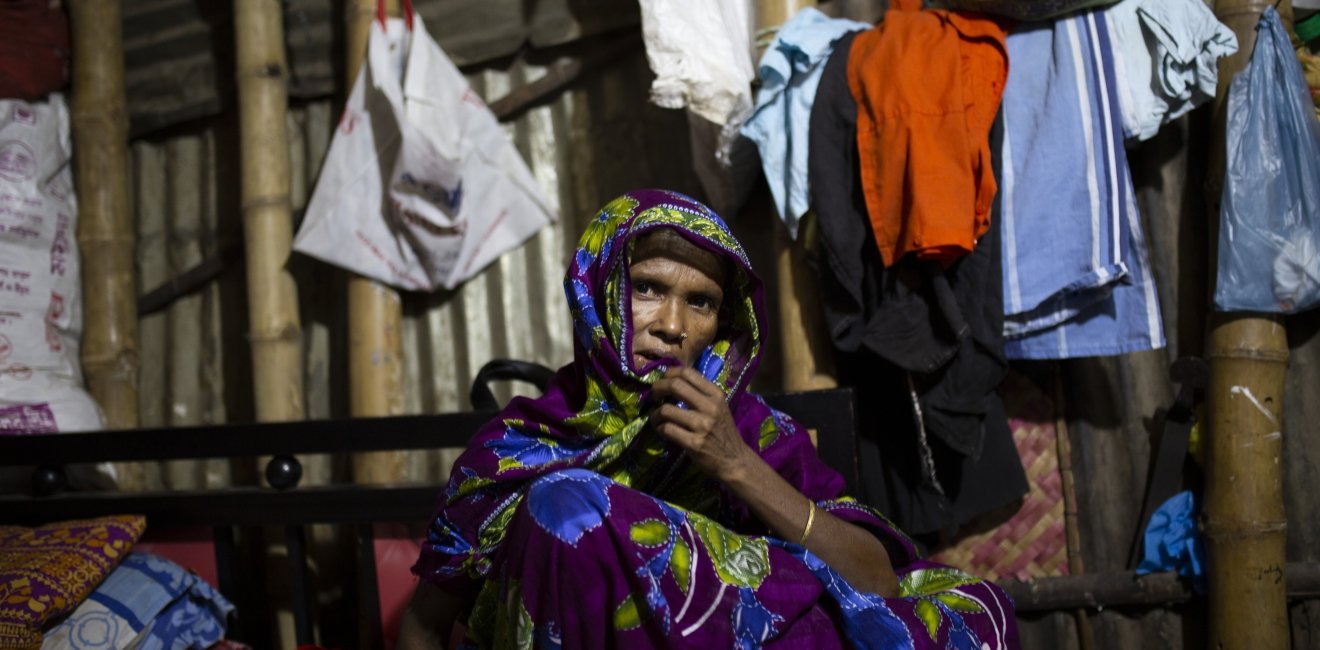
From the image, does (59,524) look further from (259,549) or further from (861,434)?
(861,434)

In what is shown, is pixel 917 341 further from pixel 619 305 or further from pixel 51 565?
pixel 51 565

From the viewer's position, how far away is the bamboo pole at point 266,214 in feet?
12.3

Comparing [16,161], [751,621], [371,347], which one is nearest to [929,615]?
[751,621]

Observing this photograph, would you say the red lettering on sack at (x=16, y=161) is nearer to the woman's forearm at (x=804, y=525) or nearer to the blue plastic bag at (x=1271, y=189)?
the woman's forearm at (x=804, y=525)

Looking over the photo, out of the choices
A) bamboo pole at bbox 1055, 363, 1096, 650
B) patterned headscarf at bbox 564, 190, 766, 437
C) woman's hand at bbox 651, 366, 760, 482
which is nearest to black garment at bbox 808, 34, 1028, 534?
bamboo pole at bbox 1055, 363, 1096, 650

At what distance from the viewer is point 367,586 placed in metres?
3.00

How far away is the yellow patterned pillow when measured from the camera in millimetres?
2635

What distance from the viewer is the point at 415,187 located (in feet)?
12.0

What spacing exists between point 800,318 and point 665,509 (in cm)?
140

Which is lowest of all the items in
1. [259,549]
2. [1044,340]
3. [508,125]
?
[259,549]

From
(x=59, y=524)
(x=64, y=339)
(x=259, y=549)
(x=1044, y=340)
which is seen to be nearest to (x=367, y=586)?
(x=59, y=524)

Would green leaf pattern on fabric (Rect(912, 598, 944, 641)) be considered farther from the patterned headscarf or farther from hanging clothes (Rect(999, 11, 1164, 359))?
hanging clothes (Rect(999, 11, 1164, 359))

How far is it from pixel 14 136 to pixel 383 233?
49.1 inches

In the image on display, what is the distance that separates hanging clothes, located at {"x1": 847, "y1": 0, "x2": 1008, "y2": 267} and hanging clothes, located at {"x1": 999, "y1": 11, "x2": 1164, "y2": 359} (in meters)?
0.13
